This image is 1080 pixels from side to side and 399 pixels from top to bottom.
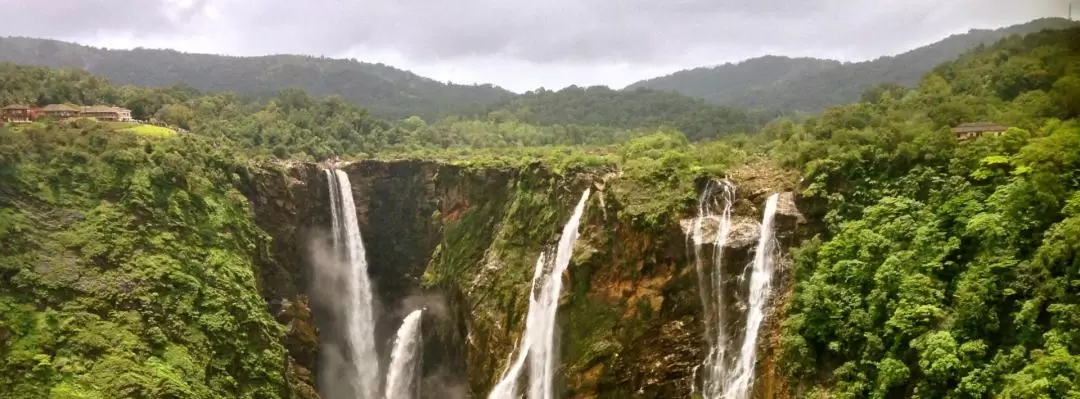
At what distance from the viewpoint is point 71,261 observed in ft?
82.6

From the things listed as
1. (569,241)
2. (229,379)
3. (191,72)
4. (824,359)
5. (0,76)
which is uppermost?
(191,72)

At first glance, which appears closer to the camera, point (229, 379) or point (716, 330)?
point (716, 330)

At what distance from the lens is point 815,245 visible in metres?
20.3

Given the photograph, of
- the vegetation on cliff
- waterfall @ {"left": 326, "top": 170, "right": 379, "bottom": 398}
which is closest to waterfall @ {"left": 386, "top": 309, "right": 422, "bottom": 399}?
waterfall @ {"left": 326, "top": 170, "right": 379, "bottom": 398}

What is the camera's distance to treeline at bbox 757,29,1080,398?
14758 millimetres

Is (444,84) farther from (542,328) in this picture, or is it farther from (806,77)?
(542,328)

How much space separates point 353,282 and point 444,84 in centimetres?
13340

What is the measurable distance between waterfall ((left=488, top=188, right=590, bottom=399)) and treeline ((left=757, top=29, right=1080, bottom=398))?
7.98m

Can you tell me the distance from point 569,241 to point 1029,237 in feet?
46.5

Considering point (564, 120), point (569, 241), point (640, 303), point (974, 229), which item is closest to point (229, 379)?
point (569, 241)

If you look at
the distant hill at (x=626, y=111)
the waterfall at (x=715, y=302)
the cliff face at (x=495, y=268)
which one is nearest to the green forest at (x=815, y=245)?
the cliff face at (x=495, y=268)

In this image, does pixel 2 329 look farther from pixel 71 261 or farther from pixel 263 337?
pixel 263 337

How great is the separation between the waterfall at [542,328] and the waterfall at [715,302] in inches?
199

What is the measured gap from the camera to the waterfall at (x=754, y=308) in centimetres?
2009
